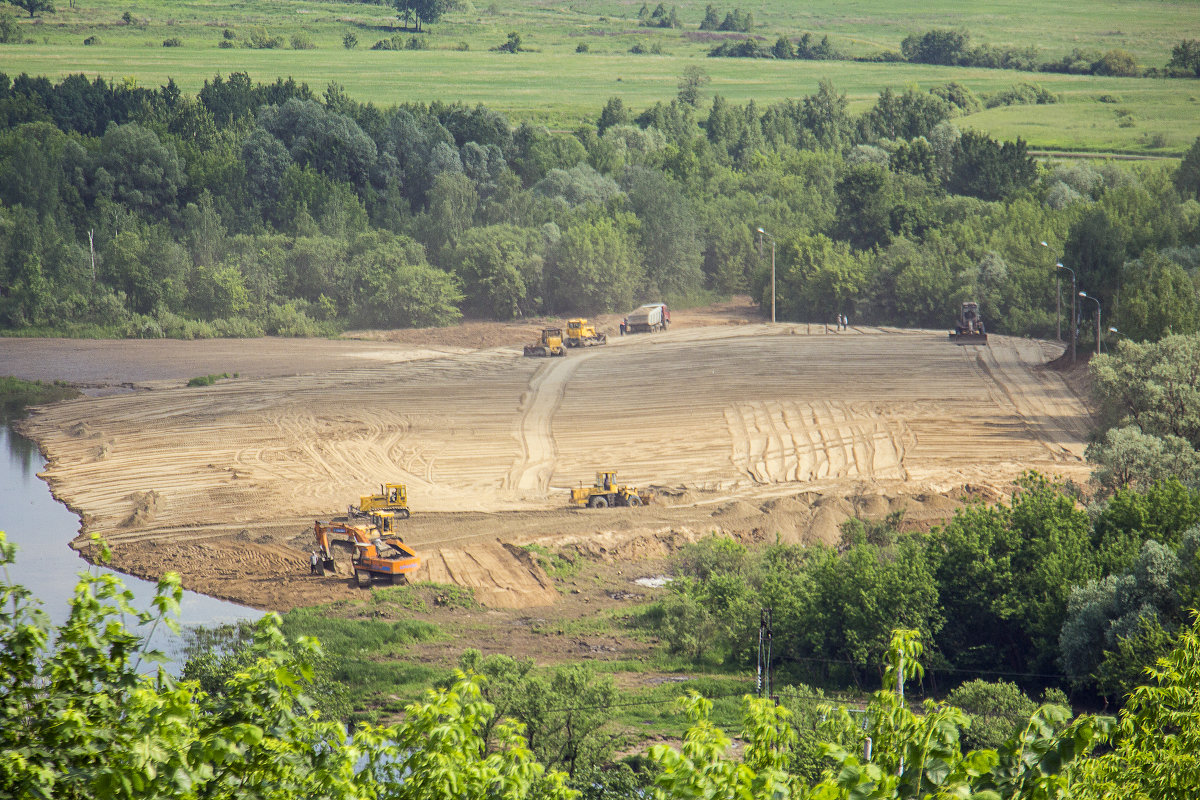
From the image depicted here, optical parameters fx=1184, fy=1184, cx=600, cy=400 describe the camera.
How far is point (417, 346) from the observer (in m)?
61.8

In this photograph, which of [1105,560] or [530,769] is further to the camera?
[1105,560]

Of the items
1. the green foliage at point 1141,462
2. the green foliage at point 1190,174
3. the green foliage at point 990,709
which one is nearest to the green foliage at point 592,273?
the green foliage at point 1190,174

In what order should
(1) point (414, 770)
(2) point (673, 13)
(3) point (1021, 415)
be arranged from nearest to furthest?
(1) point (414, 770) → (3) point (1021, 415) → (2) point (673, 13)

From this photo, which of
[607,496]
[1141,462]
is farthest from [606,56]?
[1141,462]

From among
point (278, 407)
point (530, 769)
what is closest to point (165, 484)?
point (278, 407)

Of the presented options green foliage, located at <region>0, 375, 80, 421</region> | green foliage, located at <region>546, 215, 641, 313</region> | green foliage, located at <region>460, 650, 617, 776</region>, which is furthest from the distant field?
green foliage, located at <region>460, 650, 617, 776</region>

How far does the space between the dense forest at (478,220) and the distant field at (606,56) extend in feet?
49.0

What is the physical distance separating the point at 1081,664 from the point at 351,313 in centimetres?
5560

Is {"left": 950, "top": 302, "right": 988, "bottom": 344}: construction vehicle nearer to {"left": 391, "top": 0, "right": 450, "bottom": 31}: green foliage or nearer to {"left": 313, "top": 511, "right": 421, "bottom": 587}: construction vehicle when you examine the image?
{"left": 313, "top": 511, "right": 421, "bottom": 587}: construction vehicle

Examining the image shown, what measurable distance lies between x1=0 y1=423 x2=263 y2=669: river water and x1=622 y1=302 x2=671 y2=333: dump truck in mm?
31193

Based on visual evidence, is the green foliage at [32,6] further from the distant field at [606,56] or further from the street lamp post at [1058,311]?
the street lamp post at [1058,311]

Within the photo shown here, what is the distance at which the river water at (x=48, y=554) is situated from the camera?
28500mm

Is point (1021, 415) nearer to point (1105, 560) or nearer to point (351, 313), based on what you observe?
point (1105, 560)

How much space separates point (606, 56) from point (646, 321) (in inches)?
3598
